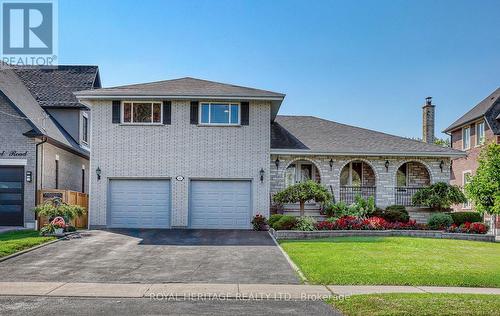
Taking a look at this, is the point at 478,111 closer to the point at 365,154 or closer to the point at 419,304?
the point at 365,154

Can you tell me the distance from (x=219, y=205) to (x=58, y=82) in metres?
11.9

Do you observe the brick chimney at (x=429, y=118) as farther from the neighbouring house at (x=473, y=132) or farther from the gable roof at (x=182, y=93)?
the gable roof at (x=182, y=93)

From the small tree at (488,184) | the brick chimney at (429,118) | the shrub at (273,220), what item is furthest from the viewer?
the brick chimney at (429,118)

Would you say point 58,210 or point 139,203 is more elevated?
point 139,203

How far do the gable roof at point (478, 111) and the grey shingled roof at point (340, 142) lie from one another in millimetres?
7312

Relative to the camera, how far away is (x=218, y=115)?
70.6 feet

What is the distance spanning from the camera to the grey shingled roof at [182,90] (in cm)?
2081

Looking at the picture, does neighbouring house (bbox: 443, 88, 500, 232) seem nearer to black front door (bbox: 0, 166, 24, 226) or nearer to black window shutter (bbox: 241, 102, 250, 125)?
black window shutter (bbox: 241, 102, 250, 125)

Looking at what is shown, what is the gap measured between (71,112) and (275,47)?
11.4 m

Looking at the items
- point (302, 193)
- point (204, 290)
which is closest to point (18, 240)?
point (204, 290)

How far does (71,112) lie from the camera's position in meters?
25.7

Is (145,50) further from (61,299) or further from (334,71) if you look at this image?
(61,299)

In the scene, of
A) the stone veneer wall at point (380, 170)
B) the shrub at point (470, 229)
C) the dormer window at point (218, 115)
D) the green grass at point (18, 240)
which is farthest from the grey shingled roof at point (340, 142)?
the green grass at point (18, 240)

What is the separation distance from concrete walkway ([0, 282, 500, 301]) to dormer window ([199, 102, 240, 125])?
1174 cm
